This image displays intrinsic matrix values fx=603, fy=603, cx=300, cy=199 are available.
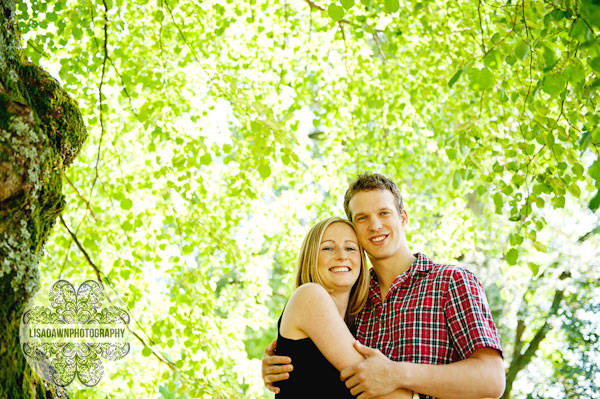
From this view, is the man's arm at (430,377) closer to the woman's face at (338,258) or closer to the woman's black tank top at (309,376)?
the woman's black tank top at (309,376)

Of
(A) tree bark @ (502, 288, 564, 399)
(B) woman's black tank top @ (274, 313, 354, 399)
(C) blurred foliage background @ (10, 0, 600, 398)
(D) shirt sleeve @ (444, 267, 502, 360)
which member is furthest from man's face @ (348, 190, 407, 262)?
(A) tree bark @ (502, 288, 564, 399)

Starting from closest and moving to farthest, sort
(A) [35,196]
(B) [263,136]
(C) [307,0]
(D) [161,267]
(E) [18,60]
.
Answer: (A) [35,196]
(E) [18,60]
(B) [263,136]
(D) [161,267]
(C) [307,0]

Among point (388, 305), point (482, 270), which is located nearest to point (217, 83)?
point (388, 305)

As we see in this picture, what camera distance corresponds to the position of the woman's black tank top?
2.17 metres

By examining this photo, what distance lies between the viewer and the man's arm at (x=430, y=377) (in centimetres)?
205

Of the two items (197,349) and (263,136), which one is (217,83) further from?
(197,349)

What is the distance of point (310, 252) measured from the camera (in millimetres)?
2568

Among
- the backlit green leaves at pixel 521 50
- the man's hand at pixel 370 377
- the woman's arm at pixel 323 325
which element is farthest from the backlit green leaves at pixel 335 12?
the man's hand at pixel 370 377

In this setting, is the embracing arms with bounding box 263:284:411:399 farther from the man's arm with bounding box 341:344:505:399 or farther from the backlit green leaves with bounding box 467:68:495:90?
the backlit green leaves with bounding box 467:68:495:90

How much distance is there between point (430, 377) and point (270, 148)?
68.6 inches

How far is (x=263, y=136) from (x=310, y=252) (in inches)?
43.0

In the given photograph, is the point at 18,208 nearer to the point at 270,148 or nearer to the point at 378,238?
the point at 378,238

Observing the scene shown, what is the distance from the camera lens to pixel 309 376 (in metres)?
2.20

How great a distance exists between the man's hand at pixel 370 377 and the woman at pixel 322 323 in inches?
1.5
